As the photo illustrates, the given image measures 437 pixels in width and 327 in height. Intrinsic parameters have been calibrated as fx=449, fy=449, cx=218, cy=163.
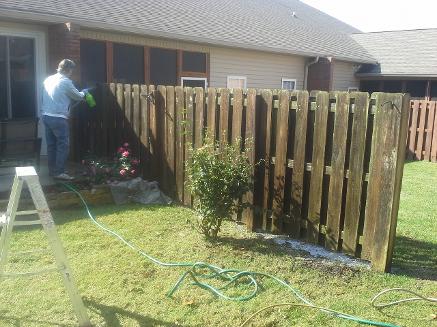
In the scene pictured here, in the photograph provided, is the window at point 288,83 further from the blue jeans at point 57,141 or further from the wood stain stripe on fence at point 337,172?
the wood stain stripe on fence at point 337,172

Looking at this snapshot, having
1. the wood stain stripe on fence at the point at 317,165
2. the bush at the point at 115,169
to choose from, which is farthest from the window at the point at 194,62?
the wood stain stripe on fence at the point at 317,165

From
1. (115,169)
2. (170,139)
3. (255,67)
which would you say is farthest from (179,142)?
(255,67)

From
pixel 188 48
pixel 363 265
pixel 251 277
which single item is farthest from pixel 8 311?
pixel 188 48

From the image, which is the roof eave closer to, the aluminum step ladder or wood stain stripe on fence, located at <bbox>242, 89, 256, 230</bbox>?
wood stain stripe on fence, located at <bbox>242, 89, 256, 230</bbox>

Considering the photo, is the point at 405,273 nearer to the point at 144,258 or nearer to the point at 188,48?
the point at 144,258

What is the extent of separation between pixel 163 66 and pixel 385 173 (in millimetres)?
7896

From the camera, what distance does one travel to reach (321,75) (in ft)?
54.5

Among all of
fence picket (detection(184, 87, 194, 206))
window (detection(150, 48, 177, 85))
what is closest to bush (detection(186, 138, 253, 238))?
fence picket (detection(184, 87, 194, 206))

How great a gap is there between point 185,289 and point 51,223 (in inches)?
52.9

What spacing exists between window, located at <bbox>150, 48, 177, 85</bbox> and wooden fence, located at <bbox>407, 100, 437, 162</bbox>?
679 cm

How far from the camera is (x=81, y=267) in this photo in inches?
171

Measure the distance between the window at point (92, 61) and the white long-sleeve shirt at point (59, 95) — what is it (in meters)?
2.40

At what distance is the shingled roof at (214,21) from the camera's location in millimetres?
8734

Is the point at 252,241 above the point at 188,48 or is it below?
below
